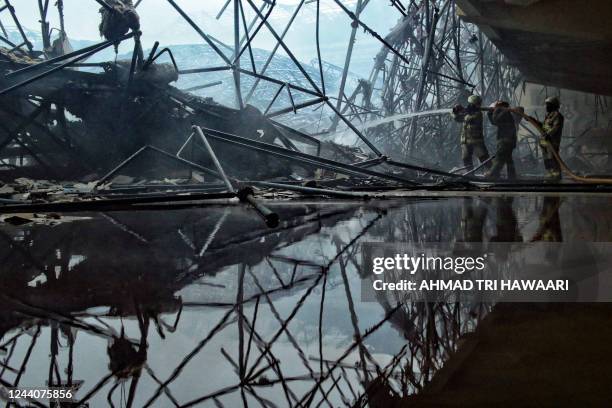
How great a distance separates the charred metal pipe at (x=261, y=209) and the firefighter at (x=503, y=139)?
22.8 ft

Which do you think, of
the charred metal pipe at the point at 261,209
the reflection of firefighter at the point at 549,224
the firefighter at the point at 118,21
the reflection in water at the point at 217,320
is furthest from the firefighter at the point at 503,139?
the charred metal pipe at the point at 261,209

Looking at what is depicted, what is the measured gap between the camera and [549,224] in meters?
3.73

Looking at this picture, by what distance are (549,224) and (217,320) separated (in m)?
2.89

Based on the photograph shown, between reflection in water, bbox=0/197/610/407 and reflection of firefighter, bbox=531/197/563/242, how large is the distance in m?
0.09

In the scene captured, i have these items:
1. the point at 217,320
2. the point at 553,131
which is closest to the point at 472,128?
the point at 553,131

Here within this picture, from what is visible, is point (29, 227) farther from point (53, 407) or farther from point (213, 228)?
point (53, 407)

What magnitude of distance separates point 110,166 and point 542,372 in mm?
7994

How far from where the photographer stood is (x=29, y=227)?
3779 millimetres

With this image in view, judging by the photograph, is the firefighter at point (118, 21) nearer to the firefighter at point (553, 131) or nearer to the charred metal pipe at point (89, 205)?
the charred metal pipe at point (89, 205)
